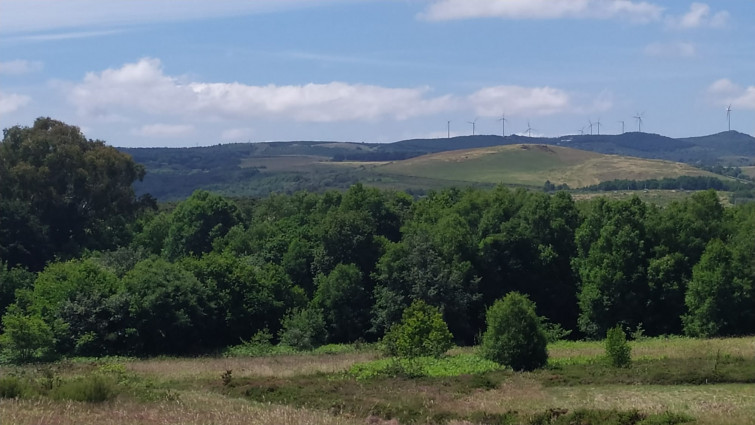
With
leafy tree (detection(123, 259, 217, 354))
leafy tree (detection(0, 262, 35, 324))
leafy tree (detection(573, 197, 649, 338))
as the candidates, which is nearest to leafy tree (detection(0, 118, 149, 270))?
leafy tree (detection(0, 262, 35, 324))

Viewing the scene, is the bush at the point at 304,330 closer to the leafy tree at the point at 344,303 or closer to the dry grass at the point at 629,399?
the leafy tree at the point at 344,303

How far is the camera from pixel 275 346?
2454 inches

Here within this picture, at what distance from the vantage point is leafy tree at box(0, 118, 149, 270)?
3027 inches

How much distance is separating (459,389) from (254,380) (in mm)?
9491

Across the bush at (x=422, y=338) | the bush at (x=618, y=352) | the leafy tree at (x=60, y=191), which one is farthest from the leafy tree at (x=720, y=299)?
the leafy tree at (x=60, y=191)

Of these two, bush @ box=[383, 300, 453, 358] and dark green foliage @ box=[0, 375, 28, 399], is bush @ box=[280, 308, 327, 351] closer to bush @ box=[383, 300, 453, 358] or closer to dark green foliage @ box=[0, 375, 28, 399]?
bush @ box=[383, 300, 453, 358]

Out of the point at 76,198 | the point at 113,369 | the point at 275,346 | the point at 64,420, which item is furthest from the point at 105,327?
the point at 64,420

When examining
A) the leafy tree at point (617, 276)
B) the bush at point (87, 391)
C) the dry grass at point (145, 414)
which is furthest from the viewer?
the leafy tree at point (617, 276)

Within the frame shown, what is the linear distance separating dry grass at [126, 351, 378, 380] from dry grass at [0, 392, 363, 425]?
691 inches

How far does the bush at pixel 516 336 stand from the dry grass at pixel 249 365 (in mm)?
7915

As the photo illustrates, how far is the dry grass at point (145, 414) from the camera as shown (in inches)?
842

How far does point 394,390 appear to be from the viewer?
37.6 m

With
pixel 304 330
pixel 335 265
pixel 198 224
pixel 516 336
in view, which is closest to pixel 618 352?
pixel 516 336

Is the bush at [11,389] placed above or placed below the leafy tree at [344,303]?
above
